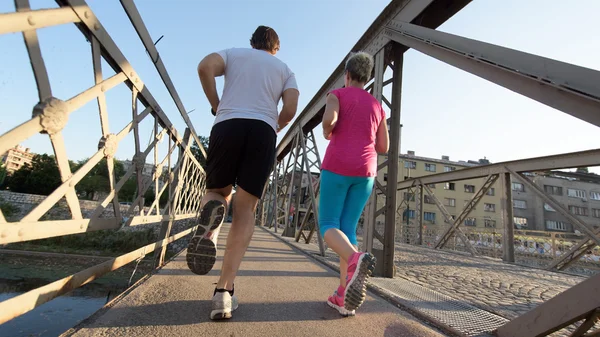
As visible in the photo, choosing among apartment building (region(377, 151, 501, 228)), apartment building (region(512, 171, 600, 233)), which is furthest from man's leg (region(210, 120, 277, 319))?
apartment building (region(512, 171, 600, 233))

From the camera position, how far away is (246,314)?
1772 millimetres

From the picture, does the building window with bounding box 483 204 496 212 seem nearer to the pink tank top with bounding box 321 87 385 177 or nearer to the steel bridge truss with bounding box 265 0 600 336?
the steel bridge truss with bounding box 265 0 600 336

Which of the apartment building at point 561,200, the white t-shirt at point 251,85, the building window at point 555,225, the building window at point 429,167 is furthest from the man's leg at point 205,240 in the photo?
the building window at point 555,225

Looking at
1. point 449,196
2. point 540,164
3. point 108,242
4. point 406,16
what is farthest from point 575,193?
point 108,242

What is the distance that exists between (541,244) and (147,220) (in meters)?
15.0

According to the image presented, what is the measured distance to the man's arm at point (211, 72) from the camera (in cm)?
190

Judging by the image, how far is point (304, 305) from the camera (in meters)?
2.09

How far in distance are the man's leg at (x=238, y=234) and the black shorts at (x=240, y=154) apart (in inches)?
2.9

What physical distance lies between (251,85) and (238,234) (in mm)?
965

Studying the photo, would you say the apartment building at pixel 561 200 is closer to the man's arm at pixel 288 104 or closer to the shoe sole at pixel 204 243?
the man's arm at pixel 288 104

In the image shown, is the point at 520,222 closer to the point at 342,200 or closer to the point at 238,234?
the point at 342,200

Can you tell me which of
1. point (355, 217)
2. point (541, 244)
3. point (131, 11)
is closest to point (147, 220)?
point (131, 11)

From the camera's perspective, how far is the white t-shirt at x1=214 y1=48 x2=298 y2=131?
190 cm

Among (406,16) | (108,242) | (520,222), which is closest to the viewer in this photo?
(406,16)
